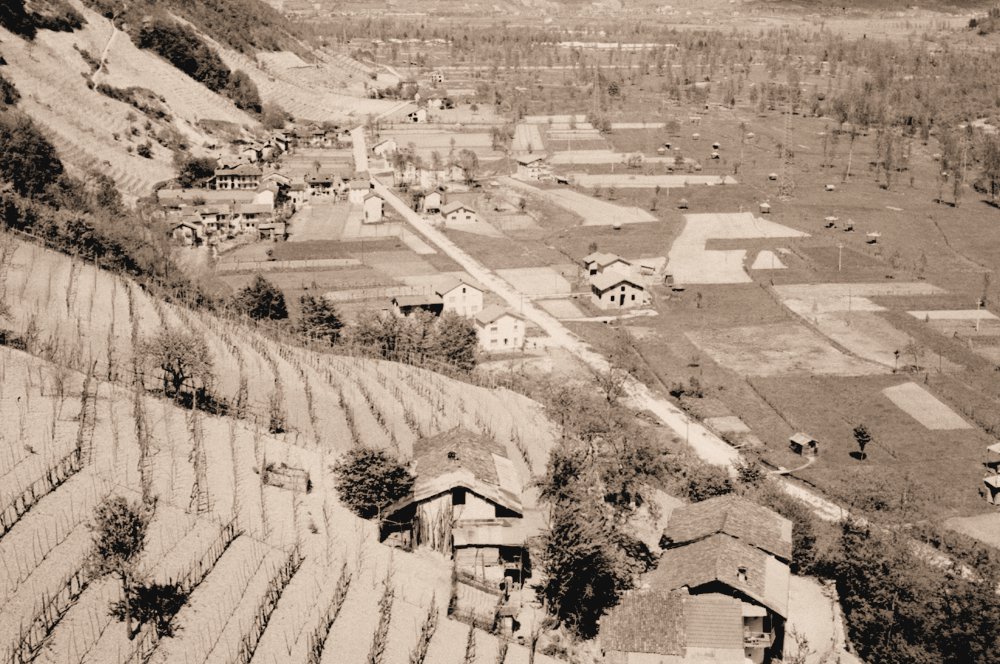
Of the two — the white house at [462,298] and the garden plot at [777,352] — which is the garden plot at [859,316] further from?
the white house at [462,298]

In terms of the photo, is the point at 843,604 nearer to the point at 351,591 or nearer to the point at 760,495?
the point at 760,495

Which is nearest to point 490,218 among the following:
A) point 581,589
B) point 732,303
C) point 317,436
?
point 732,303

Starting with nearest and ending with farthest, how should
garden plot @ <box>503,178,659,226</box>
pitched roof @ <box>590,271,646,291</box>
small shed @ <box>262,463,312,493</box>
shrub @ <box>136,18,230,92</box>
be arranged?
small shed @ <box>262,463,312,493</box> → pitched roof @ <box>590,271,646,291</box> → garden plot @ <box>503,178,659,226</box> → shrub @ <box>136,18,230,92</box>

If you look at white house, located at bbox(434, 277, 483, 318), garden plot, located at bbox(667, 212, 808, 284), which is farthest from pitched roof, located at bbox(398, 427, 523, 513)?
garden plot, located at bbox(667, 212, 808, 284)

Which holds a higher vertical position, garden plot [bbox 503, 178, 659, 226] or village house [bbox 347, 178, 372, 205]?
village house [bbox 347, 178, 372, 205]

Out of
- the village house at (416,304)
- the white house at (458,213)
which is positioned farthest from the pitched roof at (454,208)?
the village house at (416,304)

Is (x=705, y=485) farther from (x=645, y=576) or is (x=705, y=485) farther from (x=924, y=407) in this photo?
(x=924, y=407)

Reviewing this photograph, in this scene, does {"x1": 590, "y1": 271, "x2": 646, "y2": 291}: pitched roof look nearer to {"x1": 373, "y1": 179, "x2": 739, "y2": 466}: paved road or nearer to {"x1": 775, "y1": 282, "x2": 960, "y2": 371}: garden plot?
{"x1": 373, "y1": 179, "x2": 739, "y2": 466}: paved road
